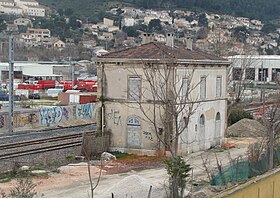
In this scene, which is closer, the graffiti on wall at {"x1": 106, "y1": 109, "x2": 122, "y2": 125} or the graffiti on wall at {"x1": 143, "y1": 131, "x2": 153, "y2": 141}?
the graffiti on wall at {"x1": 143, "y1": 131, "x2": 153, "y2": 141}

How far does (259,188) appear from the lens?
523 inches

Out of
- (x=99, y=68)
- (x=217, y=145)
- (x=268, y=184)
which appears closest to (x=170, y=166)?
(x=268, y=184)

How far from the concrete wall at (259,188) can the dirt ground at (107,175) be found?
6.29 m

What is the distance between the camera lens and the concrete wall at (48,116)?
42.3 meters

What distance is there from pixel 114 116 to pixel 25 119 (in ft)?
44.9

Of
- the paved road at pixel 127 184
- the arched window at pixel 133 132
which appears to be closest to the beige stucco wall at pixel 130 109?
the arched window at pixel 133 132

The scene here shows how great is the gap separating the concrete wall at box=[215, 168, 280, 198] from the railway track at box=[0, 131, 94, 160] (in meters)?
15.5

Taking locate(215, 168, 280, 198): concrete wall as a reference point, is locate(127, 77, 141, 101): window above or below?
above

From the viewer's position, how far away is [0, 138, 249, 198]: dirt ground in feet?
69.0

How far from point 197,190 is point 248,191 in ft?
26.1

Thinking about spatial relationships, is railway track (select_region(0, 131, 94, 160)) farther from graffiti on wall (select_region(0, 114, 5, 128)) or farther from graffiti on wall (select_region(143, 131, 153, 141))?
graffiti on wall (select_region(0, 114, 5, 128))

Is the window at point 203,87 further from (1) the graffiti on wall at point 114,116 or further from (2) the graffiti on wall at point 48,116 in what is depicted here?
(2) the graffiti on wall at point 48,116

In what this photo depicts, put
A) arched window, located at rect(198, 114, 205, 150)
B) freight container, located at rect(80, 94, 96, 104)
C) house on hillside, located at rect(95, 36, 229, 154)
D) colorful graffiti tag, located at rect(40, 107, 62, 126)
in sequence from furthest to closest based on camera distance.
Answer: freight container, located at rect(80, 94, 96, 104) → colorful graffiti tag, located at rect(40, 107, 62, 126) → arched window, located at rect(198, 114, 205, 150) → house on hillside, located at rect(95, 36, 229, 154)

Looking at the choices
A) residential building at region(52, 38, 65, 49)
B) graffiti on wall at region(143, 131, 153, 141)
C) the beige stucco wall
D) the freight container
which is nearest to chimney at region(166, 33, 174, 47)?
the beige stucco wall
